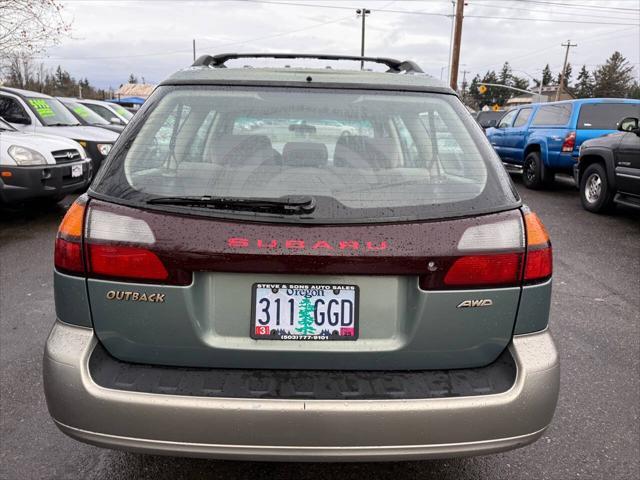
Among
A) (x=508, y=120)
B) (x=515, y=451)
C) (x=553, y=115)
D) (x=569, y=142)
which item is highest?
(x=553, y=115)

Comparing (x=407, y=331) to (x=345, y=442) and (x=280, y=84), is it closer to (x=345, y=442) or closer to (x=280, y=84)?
(x=345, y=442)

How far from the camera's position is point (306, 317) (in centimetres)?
181

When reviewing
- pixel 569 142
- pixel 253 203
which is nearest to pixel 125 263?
pixel 253 203

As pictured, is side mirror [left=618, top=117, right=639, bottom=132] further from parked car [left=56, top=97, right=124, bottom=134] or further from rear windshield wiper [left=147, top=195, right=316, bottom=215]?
parked car [left=56, top=97, right=124, bottom=134]

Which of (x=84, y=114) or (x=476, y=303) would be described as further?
(x=84, y=114)

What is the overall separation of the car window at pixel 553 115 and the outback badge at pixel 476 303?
9.69m

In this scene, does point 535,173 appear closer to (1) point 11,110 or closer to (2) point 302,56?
(2) point 302,56

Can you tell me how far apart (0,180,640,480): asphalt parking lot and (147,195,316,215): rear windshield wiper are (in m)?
1.27

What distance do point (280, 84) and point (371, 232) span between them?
74cm

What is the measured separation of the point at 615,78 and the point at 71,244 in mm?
99837

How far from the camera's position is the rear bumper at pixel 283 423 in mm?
1717

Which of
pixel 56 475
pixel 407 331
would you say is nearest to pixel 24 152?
pixel 56 475

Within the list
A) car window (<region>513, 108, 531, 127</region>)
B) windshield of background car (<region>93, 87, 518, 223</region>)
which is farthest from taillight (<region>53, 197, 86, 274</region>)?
car window (<region>513, 108, 531, 127</region>)

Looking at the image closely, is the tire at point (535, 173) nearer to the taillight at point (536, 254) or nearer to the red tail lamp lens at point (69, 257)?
the taillight at point (536, 254)
